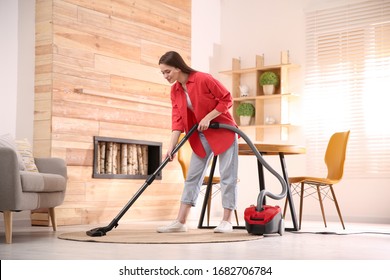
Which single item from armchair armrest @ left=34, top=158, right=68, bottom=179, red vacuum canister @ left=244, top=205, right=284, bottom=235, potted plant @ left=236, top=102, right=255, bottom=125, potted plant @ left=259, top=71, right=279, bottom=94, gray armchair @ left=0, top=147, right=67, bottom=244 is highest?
potted plant @ left=259, top=71, right=279, bottom=94

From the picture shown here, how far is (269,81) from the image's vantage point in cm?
718

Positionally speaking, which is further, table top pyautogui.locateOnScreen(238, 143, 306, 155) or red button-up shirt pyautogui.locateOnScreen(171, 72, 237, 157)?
table top pyautogui.locateOnScreen(238, 143, 306, 155)

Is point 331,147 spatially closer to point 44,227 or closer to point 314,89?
point 314,89

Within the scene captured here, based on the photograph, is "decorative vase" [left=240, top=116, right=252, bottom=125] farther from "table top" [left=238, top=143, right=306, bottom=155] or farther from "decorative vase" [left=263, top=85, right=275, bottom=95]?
"table top" [left=238, top=143, right=306, bottom=155]

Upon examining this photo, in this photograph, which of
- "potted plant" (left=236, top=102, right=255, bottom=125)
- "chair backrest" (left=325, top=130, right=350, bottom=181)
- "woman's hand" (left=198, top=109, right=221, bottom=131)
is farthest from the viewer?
"potted plant" (left=236, top=102, right=255, bottom=125)

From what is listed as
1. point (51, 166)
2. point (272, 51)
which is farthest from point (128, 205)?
point (272, 51)

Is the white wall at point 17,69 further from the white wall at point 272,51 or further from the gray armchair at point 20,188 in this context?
the white wall at point 272,51

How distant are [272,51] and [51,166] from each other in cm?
350

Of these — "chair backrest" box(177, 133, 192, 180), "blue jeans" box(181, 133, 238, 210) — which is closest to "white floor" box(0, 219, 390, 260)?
"blue jeans" box(181, 133, 238, 210)

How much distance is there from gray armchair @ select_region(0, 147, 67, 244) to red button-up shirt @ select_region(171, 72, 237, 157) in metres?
0.97

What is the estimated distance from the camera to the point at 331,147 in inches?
228

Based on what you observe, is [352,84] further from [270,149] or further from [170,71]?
[170,71]

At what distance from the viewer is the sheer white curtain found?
21.3ft

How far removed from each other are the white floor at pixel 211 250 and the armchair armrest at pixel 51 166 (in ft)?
2.58
